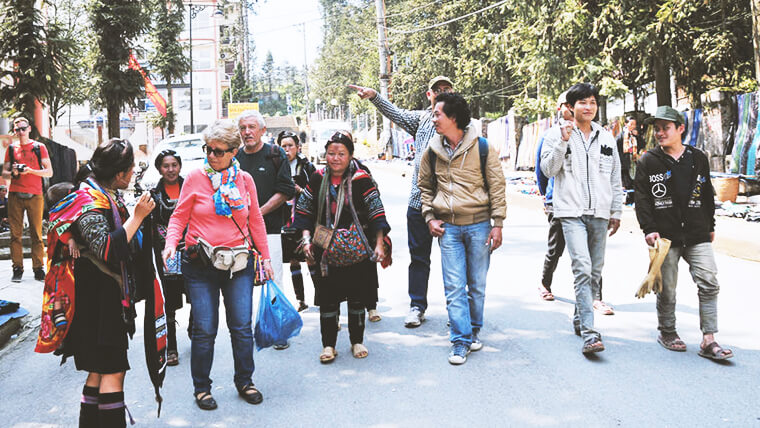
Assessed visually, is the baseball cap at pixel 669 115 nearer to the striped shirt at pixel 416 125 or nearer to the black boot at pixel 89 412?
the striped shirt at pixel 416 125

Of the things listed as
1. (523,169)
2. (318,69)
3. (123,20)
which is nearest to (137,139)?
(318,69)

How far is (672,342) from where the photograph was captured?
494 centimetres

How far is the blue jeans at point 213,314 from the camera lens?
13.5 feet

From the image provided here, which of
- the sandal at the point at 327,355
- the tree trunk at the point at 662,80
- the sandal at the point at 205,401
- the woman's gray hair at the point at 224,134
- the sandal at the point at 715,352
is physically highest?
the tree trunk at the point at 662,80

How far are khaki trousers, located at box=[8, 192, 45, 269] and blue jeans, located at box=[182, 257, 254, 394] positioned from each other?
16.4ft

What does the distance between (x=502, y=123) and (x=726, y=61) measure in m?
12.1

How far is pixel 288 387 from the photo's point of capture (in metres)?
4.48

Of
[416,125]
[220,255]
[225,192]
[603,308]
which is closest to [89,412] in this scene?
[220,255]

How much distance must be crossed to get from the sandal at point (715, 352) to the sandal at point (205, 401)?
3.33 m

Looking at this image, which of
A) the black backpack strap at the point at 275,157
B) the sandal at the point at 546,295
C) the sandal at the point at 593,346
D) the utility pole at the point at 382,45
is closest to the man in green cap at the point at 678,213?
the sandal at the point at 593,346

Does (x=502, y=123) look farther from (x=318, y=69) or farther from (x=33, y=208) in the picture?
(x=318, y=69)

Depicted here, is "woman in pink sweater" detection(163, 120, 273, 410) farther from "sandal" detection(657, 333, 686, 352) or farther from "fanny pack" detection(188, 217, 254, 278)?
"sandal" detection(657, 333, 686, 352)

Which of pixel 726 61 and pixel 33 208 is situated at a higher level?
pixel 726 61

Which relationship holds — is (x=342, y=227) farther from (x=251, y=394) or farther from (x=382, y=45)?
(x=382, y=45)
